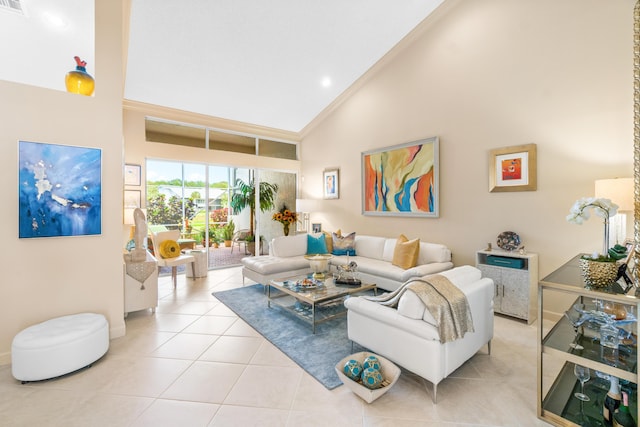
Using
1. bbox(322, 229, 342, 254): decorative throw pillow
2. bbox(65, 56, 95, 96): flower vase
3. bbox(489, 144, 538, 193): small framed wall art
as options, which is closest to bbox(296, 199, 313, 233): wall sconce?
bbox(322, 229, 342, 254): decorative throw pillow

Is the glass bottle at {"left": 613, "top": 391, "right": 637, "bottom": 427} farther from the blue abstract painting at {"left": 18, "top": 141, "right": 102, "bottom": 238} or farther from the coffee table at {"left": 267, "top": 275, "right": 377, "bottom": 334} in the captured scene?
the blue abstract painting at {"left": 18, "top": 141, "right": 102, "bottom": 238}

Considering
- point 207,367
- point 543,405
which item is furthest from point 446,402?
point 207,367

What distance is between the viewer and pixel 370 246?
5.04 m

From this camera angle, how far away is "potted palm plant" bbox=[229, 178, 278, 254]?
638 centimetres

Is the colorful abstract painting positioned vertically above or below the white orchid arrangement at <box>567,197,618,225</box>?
above

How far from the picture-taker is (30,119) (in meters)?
2.49

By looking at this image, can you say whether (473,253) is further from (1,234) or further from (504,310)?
(1,234)

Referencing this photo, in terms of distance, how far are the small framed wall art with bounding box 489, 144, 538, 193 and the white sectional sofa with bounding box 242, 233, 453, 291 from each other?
3.86 feet

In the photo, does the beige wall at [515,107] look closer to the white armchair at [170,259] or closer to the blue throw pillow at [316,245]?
the blue throw pillow at [316,245]

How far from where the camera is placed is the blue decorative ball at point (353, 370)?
80.2 inches

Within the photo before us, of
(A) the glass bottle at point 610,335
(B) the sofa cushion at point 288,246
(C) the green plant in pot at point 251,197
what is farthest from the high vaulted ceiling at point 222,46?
(A) the glass bottle at point 610,335

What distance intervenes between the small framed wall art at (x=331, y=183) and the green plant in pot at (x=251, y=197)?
1.31 m

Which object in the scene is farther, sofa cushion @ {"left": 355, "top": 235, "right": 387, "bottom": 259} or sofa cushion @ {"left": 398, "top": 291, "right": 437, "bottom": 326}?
sofa cushion @ {"left": 355, "top": 235, "right": 387, "bottom": 259}

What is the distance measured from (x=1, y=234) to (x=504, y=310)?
521cm
